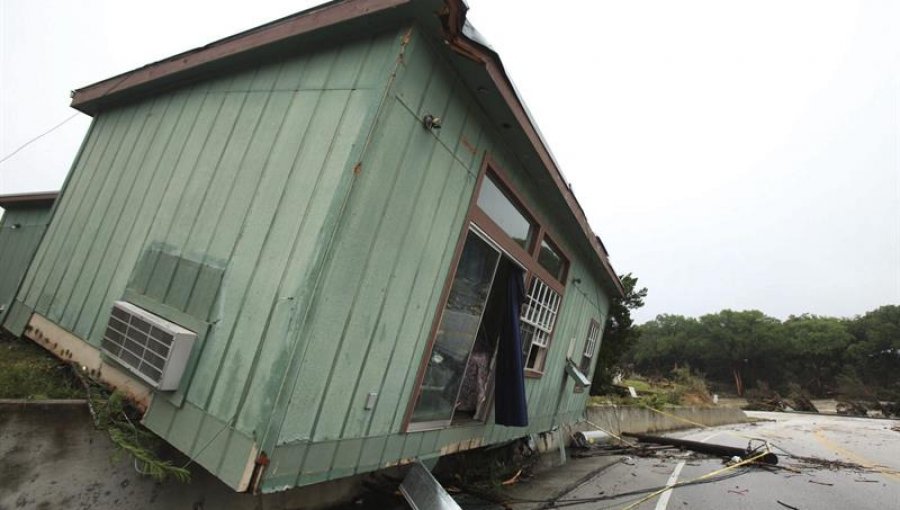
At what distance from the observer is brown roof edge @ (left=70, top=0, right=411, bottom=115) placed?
3217 millimetres

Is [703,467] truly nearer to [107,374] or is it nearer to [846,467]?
[846,467]

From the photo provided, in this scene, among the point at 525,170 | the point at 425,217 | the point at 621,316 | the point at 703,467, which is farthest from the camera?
the point at 621,316

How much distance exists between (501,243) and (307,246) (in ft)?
8.43

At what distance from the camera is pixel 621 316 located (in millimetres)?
13812

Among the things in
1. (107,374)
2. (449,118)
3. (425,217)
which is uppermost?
(449,118)

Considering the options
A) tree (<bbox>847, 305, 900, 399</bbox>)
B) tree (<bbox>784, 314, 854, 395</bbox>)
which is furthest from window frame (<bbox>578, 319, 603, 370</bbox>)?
tree (<bbox>847, 305, 900, 399</bbox>)

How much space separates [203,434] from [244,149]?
7.64ft

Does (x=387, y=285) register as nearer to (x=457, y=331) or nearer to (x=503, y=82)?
(x=457, y=331)

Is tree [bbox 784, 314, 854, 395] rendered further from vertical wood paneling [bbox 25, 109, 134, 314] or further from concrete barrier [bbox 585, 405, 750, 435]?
vertical wood paneling [bbox 25, 109, 134, 314]

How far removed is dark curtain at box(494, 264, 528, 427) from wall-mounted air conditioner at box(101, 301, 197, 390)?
344 centimetres

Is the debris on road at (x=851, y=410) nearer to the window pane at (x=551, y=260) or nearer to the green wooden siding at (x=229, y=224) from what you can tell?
the window pane at (x=551, y=260)

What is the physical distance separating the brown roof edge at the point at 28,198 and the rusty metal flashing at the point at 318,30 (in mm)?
3190

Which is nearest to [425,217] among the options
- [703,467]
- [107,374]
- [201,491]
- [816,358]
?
[201,491]

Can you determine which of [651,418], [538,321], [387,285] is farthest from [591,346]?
[387,285]
